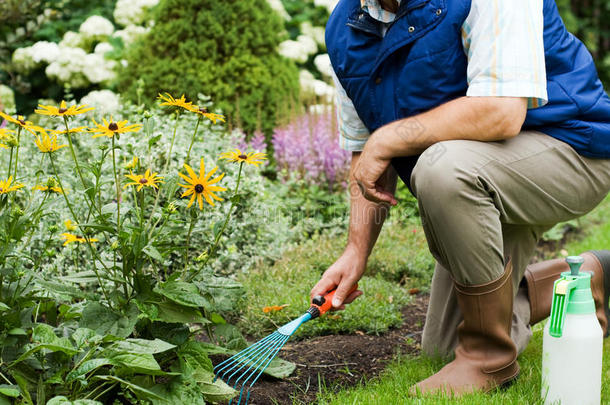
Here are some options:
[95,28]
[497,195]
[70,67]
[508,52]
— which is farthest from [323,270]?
[95,28]

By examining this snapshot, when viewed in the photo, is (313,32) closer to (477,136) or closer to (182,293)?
(477,136)

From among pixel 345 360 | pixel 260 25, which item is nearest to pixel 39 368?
pixel 345 360

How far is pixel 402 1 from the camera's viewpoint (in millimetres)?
2146

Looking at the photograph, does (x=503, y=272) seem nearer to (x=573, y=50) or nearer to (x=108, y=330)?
(x=573, y=50)

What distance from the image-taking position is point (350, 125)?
8.39 ft

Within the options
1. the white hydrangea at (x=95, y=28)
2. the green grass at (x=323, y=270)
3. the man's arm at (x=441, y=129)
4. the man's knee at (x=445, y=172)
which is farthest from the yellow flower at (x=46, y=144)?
the white hydrangea at (x=95, y=28)

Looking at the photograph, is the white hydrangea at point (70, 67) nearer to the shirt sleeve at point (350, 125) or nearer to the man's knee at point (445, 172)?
the shirt sleeve at point (350, 125)

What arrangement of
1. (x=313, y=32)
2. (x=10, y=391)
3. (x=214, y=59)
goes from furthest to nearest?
(x=313, y=32)
(x=214, y=59)
(x=10, y=391)

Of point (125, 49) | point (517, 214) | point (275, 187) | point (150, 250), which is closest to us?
point (150, 250)

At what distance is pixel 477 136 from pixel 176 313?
978 millimetres

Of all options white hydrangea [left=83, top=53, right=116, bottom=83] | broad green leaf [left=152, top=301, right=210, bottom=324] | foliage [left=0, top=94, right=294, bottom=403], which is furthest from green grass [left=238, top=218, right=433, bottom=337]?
white hydrangea [left=83, top=53, right=116, bottom=83]

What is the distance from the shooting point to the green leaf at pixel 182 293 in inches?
72.7

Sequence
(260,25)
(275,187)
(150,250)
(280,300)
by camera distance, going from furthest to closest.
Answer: (260,25) → (275,187) → (280,300) → (150,250)

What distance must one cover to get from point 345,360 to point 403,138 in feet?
2.67
